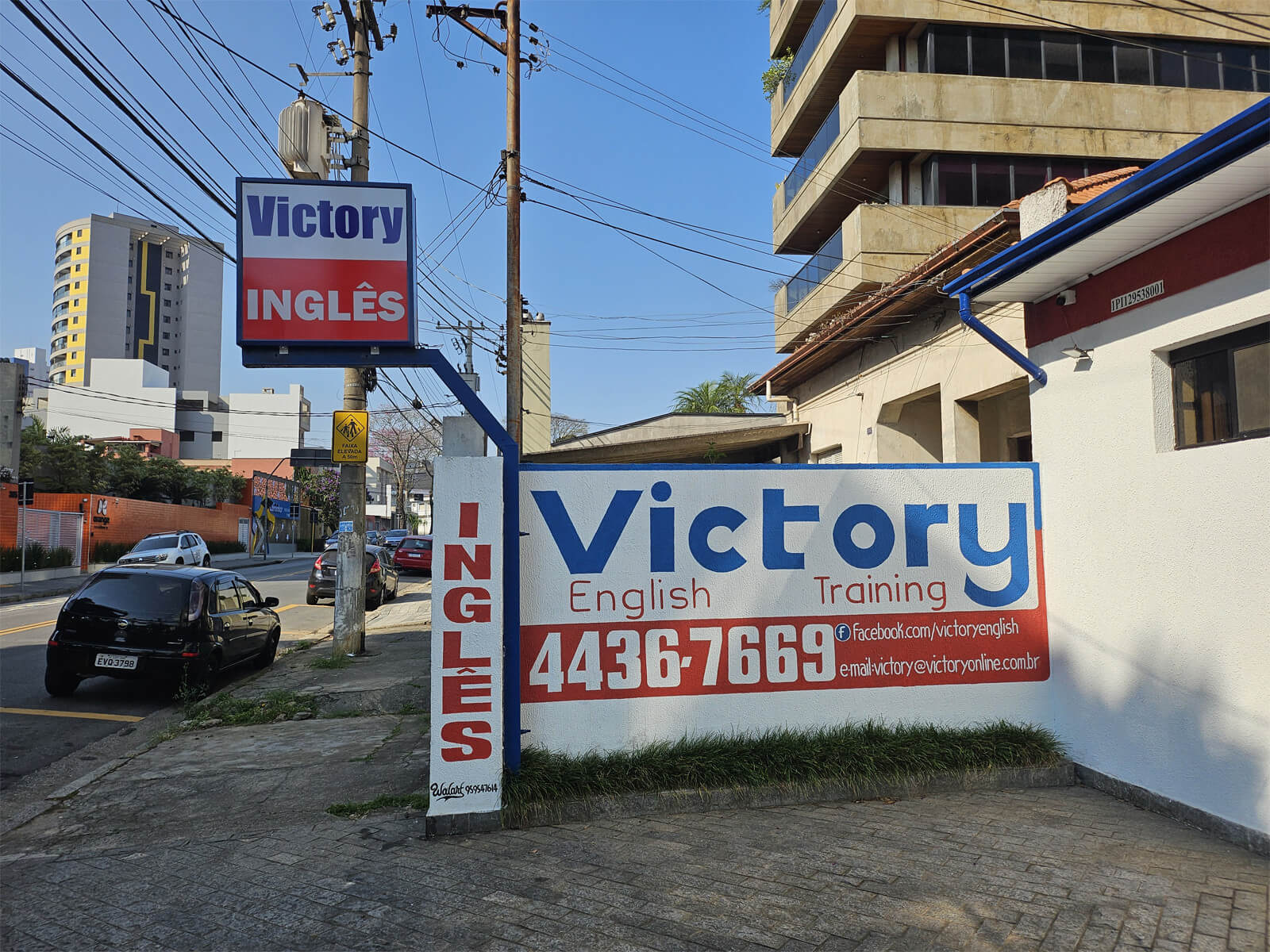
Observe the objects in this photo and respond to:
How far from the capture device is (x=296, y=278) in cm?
534

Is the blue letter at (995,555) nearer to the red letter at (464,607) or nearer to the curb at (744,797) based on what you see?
the curb at (744,797)

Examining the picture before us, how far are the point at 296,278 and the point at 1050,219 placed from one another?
5.67m

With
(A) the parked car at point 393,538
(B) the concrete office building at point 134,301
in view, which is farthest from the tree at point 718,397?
(B) the concrete office building at point 134,301

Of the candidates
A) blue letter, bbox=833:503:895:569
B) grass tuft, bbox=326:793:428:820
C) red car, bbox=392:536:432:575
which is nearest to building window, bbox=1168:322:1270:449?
blue letter, bbox=833:503:895:569

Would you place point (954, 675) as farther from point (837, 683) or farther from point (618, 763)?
point (618, 763)

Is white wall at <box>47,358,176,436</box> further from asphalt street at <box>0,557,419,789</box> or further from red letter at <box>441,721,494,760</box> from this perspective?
red letter at <box>441,721,494,760</box>

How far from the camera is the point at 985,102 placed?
63.7 feet

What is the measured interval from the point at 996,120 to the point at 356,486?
54.6 ft

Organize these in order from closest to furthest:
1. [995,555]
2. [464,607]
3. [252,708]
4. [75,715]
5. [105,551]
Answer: [464,607] → [995,555] → [252,708] → [75,715] → [105,551]

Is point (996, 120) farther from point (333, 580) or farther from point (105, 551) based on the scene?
point (105, 551)

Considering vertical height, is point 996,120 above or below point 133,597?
above

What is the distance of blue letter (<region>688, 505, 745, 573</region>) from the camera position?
5684mm

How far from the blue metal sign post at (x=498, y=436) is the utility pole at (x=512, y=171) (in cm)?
923

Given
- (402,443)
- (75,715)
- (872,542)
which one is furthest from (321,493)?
(872,542)
